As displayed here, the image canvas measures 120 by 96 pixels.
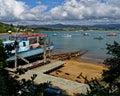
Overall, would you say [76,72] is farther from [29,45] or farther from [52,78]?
[52,78]

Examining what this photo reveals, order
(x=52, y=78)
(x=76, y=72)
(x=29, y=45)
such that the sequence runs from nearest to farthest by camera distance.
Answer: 1. (x=52, y=78)
2. (x=76, y=72)
3. (x=29, y=45)

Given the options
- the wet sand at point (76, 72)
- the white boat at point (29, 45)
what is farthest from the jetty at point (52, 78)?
the white boat at point (29, 45)

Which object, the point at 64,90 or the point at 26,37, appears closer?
the point at 64,90

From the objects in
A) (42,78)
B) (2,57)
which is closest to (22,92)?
(2,57)

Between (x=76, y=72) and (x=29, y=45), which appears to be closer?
(x=76, y=72)

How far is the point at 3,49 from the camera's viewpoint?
6.07 metres

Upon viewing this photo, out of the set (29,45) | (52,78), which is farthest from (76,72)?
(52,78)

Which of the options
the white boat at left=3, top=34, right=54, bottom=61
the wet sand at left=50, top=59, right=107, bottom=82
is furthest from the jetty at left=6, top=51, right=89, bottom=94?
the white boat at left=3, top=34, right=54, bottom=61

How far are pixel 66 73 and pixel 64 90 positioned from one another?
11.2 metres

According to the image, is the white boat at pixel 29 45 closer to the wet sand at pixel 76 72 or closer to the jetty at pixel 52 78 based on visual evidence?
the jetty at pixel 52 78

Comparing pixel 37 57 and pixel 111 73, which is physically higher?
pixel 111 73

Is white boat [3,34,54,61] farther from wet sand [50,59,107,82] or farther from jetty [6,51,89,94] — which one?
wet sand [50,59,107,82]

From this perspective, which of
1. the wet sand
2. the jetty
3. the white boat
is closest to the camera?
the jetty

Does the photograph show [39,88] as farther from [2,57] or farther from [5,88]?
[2,57]
